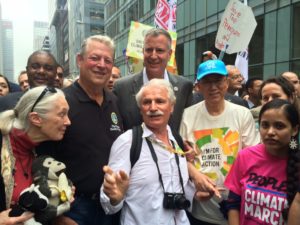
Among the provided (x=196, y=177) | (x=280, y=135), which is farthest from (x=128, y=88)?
(x=280, y=135)

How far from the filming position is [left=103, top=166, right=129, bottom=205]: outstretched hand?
2.28m

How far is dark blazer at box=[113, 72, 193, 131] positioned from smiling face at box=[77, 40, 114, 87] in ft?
1.45

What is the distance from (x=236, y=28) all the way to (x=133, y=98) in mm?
3821

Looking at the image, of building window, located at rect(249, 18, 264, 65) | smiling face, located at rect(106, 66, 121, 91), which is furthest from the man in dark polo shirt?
building window, located at rect(249, 18, 264, 65)

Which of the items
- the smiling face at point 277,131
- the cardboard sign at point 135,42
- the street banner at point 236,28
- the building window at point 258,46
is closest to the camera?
the smiling face at point 277,131

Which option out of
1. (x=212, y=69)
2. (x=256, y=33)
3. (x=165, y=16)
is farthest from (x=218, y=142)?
(x=256, y=33)

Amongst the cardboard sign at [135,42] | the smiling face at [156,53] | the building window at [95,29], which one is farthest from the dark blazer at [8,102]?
the building window at [95,29]

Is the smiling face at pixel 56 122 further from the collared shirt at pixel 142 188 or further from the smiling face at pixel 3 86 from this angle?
the smiling face at pixel 3 86

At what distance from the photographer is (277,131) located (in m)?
2.39

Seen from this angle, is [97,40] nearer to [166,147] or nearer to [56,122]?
[56,122]

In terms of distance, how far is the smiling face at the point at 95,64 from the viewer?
296 centimetres

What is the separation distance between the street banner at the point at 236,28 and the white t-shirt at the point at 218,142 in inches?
149

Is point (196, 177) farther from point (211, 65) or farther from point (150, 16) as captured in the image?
point (150, 16)

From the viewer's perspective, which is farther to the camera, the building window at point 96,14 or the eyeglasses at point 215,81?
the building window at point 96,14
